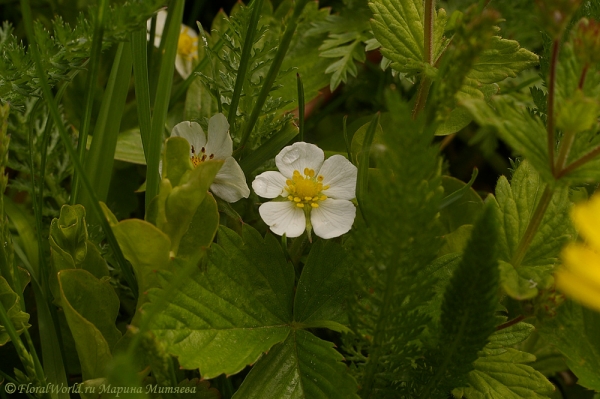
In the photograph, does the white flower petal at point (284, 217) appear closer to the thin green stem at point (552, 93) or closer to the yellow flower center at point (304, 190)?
the yellow flower center at point (304, 190)

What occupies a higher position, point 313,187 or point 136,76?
point 136,76

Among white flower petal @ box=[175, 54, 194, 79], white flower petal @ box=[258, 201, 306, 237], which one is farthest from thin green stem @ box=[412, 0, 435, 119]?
white flower petal @ box=[175, 54, 194, 79]

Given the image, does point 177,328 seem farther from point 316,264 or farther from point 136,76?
point 136,76

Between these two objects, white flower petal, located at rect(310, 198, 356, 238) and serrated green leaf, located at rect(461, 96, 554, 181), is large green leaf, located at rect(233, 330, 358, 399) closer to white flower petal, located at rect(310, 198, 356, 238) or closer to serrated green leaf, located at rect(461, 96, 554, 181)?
white flower petal, located at rect(310, 198, 356, 238)

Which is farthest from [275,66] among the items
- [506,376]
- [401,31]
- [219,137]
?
[506,376]

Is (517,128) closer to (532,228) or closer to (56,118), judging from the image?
(532,228)

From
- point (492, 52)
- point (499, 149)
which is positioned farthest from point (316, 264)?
point (499, 149)
